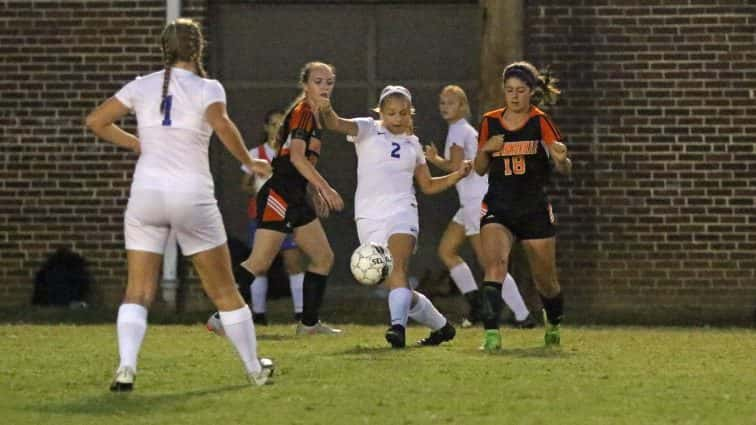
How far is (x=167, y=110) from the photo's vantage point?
10.2 meters

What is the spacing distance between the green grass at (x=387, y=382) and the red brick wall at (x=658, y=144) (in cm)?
358

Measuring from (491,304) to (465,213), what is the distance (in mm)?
3427

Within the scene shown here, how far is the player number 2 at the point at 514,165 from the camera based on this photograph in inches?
522

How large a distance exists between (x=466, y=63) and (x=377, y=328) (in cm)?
384

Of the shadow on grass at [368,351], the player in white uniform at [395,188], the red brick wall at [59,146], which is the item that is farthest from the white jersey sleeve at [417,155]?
the red brick wall at [59,146]

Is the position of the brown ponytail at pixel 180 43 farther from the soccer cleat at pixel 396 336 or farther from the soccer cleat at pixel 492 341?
the soccer cleat at pixel 492 341

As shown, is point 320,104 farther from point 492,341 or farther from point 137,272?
point 137,272

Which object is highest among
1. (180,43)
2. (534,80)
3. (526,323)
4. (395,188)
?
(180,43)

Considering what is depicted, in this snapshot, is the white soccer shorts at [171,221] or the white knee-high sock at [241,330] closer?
the white soccer shorts at [171,221]

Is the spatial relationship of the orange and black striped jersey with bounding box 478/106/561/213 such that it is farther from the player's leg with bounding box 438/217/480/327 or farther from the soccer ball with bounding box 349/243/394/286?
the player's leg with bounding box 438/217/480/327

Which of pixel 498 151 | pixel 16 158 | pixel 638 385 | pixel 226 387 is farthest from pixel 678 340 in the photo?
pixel 16 158

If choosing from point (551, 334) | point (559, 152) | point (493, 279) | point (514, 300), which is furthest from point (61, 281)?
point (559, 152)

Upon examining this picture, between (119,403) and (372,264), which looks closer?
(119,403)

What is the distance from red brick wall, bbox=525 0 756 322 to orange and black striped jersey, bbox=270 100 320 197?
4.33 meters
